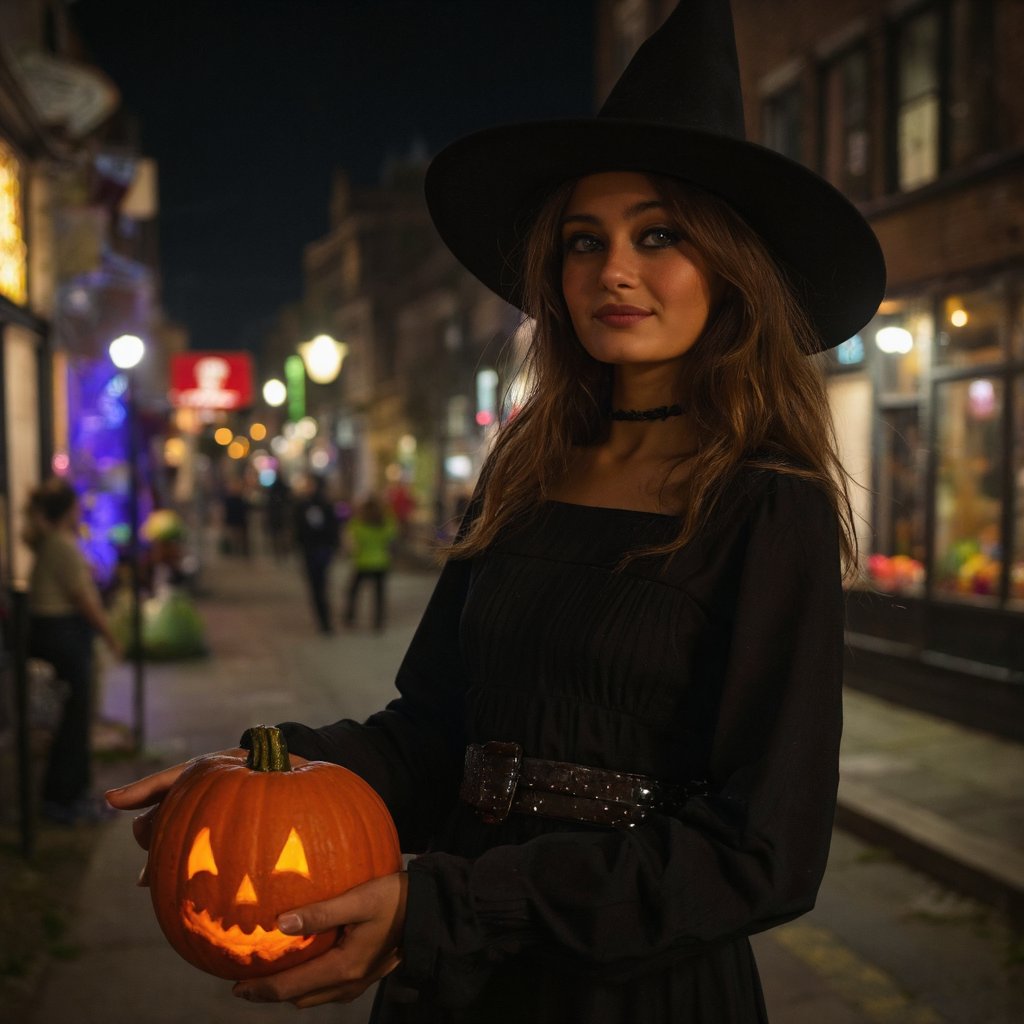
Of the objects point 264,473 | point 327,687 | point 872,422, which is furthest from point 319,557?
point 264,473

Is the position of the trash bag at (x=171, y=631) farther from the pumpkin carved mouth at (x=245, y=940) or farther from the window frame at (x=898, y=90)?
the pumpkin carved mouth at (x=245, y=940)

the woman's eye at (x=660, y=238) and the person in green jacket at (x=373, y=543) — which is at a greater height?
the woman's eye at (x=660, y=238)

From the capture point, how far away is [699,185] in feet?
6.04

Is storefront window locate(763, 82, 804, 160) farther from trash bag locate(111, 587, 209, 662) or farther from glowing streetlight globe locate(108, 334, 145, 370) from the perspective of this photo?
trash bag locate(111, 587, 209, 662)

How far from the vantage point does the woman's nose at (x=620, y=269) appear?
72.4 inches

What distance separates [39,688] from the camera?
27.4 feet

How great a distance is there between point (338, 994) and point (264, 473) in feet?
246

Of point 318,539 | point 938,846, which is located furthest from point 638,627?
point 318,539

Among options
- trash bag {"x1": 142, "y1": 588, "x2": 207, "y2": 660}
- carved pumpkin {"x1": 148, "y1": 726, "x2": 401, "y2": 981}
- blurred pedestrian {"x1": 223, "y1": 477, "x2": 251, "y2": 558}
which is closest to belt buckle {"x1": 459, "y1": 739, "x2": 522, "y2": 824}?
carved pumpkin {"x1": 148, "y1": 726, "x2": 401, "y2": 981}

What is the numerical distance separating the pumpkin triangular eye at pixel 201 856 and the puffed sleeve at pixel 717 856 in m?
0.38

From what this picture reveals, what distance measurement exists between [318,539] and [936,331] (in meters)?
8.37

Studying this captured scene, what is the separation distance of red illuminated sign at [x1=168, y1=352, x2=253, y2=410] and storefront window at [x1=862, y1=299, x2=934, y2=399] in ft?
47.8

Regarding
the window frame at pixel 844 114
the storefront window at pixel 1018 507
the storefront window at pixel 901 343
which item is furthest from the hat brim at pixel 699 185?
the window frame at pixel 844 114

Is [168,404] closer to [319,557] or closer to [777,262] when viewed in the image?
[319,557]
